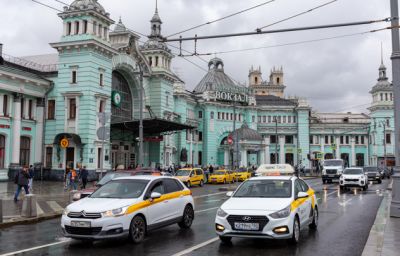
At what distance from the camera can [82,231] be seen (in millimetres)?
10102

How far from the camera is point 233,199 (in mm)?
11195

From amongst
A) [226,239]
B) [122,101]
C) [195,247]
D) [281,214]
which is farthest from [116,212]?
[122,101]

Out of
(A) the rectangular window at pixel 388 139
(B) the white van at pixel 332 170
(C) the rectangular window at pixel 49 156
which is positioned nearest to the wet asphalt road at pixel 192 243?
(C) the rectangular window at pixel 49 156

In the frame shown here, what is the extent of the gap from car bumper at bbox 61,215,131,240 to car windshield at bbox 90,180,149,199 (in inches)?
41.5

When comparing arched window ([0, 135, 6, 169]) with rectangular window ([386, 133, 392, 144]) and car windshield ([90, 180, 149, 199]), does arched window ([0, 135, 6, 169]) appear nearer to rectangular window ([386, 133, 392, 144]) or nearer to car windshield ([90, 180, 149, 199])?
car windshield ([90, 180, 149, 199])

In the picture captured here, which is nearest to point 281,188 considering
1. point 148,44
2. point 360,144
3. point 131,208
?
point 131,208

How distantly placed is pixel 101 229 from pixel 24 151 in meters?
32.1

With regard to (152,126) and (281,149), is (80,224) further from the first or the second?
(281,149)

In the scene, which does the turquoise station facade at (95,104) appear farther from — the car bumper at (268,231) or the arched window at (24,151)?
the car bumper at (268,231)

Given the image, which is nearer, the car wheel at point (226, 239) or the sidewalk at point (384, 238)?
the sidewalk at point (384, 238)

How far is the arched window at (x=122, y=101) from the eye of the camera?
46531 mm

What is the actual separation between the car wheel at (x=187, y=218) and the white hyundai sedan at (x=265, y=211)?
2084 millimetres

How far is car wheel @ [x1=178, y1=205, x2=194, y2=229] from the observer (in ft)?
42.5

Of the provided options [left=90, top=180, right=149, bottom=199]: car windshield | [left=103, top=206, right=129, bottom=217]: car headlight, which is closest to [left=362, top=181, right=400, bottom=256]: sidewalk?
A: [left=103, top=206, right=129, bottom=217]: car headlight
